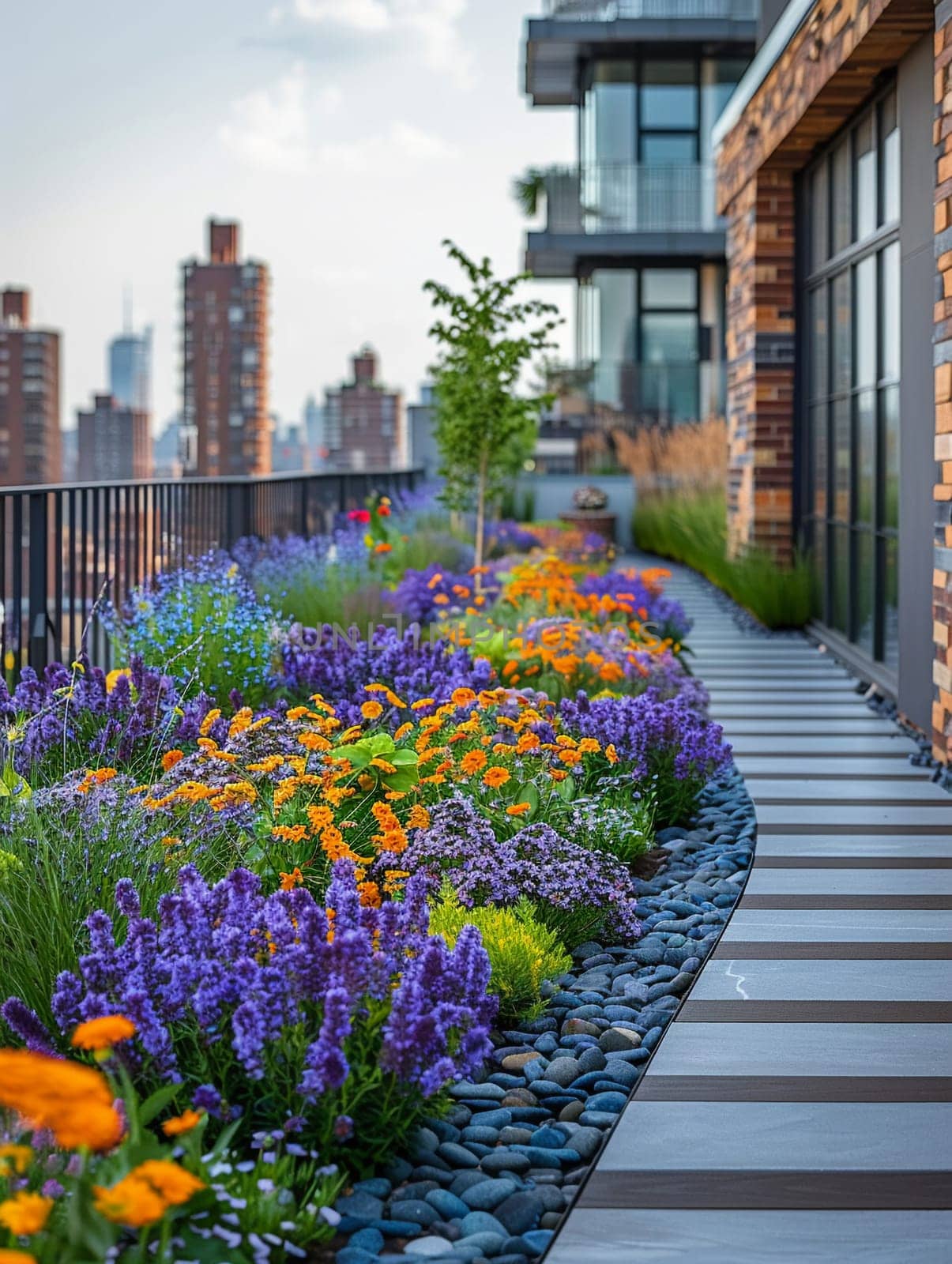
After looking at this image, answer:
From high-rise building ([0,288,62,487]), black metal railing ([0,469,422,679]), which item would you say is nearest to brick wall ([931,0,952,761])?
black metal railing ([0,469,422,679])

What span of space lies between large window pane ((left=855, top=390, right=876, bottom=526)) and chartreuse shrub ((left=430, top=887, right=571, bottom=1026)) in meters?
4.68

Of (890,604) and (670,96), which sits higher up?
(670,96)

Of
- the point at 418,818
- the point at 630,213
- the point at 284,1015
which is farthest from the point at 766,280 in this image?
the point at 630,213

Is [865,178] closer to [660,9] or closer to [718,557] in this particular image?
[718,557]

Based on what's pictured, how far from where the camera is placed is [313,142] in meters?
35.6

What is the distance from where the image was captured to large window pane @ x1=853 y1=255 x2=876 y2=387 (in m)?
7.15

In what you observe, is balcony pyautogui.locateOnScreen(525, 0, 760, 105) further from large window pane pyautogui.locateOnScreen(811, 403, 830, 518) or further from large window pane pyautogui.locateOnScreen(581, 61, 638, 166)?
large window pane pyautogui.locateOnScreen(811, 403, 830, 518)

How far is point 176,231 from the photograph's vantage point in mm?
94625

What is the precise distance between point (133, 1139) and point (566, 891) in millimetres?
1659

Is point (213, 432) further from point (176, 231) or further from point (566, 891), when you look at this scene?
point (566, 891)

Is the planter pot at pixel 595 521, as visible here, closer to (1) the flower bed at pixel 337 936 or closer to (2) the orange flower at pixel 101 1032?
(1) the flower bed at pixel 337 936

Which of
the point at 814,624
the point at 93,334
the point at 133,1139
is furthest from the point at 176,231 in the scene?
the point at 133,1139

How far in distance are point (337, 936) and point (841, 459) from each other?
643 centimetres

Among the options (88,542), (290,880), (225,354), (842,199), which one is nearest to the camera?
(290,880)
